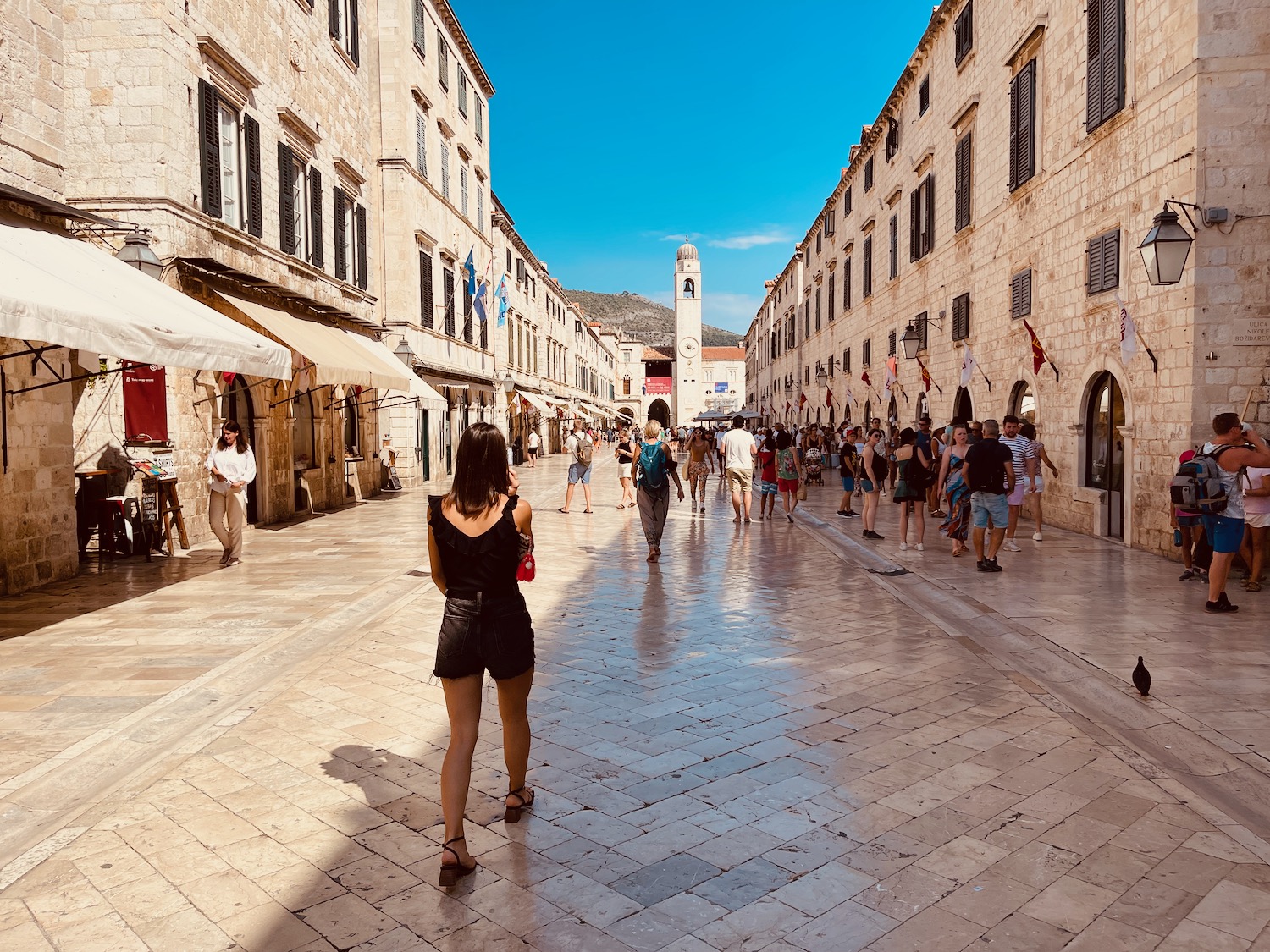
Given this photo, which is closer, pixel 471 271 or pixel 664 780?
pixel 664 780

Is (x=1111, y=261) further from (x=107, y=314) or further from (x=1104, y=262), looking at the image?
(x=107, y=314)

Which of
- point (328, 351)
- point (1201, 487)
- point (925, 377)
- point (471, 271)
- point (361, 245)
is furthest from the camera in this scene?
point (471, 271)

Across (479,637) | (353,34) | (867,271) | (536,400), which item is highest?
(353,34)

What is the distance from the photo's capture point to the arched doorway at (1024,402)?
14884mm

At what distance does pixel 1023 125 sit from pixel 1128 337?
5.73m

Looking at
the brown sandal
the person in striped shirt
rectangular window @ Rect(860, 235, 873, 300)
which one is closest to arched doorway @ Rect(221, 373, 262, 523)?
the person in striped shirt

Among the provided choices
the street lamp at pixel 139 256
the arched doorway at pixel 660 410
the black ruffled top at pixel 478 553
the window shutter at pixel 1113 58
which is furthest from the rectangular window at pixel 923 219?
the arched doorway at pixel 660 410

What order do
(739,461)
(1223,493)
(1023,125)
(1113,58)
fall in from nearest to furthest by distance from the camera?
(1223,493) → (1113,58) → (1023,125) → (739,461)

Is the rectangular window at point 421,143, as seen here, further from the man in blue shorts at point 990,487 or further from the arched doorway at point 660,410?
the arched doorway at point 660,410

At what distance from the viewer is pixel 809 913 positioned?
3.05 m

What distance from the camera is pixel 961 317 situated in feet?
60.0

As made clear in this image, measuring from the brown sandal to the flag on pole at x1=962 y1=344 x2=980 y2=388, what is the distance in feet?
50.4

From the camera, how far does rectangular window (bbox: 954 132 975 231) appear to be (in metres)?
18.0

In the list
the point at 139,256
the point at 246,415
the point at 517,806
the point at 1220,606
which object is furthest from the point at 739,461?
the point at 517,806
